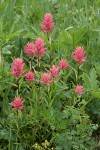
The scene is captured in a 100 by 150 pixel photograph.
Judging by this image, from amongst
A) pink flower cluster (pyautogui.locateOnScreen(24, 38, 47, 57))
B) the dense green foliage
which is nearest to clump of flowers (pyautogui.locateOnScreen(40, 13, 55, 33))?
pink flower cluster (pyautogui.locateOnScreen(24, 38, 47, 57))

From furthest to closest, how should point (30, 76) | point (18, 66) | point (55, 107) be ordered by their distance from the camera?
1. point (55, 107)
2. point (30, 76)
3. point (18, 66)

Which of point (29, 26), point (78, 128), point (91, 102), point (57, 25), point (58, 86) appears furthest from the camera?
point (57, 25)

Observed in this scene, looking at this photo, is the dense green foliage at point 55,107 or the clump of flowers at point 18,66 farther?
the dense green foliage at point 55,107

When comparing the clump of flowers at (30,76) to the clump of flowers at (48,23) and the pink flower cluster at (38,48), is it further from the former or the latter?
the clump of flowers at (48,23)

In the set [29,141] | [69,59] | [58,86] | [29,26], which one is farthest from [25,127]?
[29,26]

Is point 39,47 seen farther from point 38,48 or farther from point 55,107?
point 55,107

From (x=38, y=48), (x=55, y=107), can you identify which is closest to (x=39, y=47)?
(x=38, y=48)

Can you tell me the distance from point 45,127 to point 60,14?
4.73ft

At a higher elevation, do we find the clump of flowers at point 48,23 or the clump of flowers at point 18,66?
the clump of flowers at point 48,23

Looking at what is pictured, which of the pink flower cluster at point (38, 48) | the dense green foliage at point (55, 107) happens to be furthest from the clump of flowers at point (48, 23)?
the dense green foliage at point (55, 107)

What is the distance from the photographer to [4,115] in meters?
2.53

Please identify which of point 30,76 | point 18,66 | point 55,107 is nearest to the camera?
point 18,66

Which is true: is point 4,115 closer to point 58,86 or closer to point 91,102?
point 58,86

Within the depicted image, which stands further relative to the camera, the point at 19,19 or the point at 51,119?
the point at 19,19
